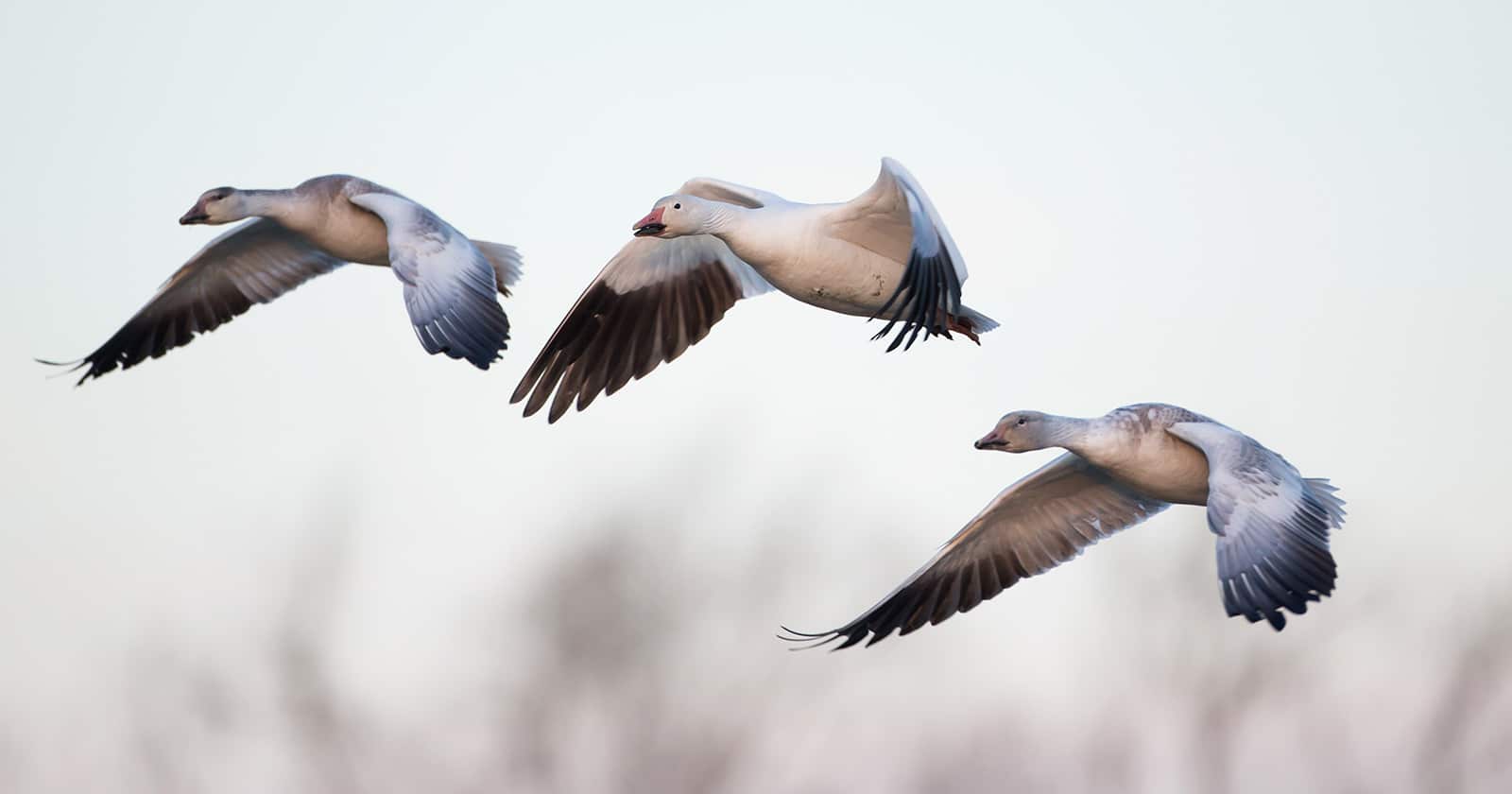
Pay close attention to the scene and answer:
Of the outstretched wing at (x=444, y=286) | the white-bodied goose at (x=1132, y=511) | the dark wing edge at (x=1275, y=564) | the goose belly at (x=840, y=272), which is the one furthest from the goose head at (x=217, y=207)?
the dark wing edge at (x=1275, y=564)

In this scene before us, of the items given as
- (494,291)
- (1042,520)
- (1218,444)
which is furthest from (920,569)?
(494,291)

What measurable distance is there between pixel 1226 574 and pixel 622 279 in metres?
5.55

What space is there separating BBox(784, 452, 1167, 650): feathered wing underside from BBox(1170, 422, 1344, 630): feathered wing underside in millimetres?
1766

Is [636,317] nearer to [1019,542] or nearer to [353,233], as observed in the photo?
[353,233]

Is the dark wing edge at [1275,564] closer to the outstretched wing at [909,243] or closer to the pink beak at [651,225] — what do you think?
the outstretched wing at [909,243]

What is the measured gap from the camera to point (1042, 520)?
15500mm

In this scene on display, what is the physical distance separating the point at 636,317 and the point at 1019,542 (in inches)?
136

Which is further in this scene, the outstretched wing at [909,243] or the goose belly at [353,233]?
the goose belly at [353,233]

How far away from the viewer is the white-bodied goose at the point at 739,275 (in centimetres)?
1303

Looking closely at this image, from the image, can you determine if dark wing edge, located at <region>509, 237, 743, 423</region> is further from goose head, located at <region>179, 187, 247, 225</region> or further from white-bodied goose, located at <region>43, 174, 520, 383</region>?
goose head, located at <region>179, 187, 247, 225</region>

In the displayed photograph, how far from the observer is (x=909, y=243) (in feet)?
46.3

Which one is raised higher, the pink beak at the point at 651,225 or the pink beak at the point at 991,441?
the pink beak at the point at 651,225

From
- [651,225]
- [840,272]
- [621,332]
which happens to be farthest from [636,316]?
[840,272]

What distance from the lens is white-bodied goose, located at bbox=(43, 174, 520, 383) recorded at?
48.6ft
